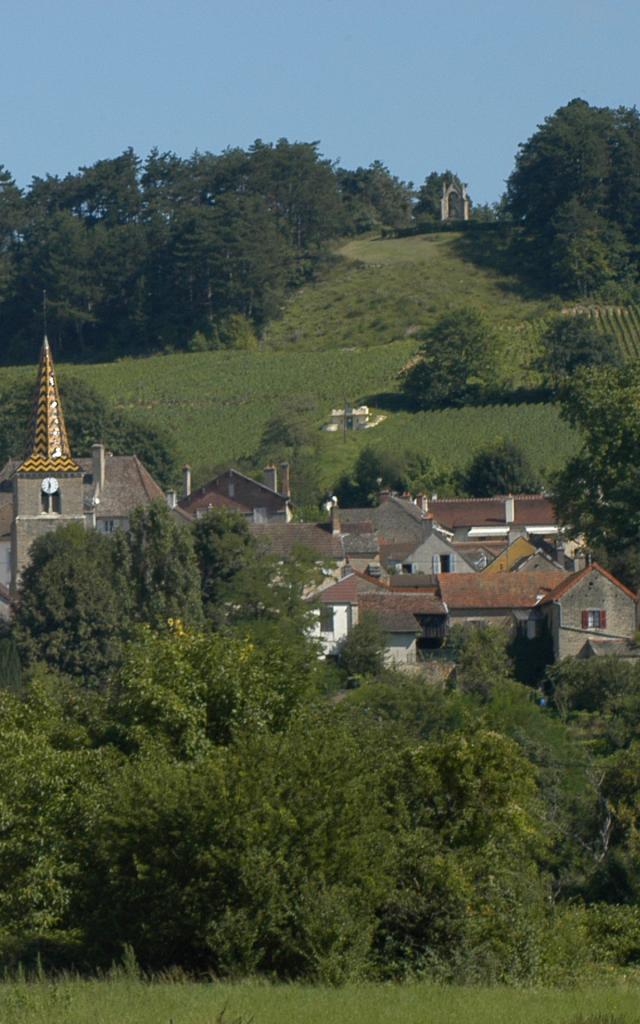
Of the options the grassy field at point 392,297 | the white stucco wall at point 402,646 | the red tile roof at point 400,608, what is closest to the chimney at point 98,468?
the red tile roof at point 400,608

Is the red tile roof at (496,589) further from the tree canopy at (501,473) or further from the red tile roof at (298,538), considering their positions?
the tree canopy at (501,473)

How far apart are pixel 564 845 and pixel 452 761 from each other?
889 cm

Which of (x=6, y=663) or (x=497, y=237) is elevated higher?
(x=497, y=237)

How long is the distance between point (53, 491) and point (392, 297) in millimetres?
59637

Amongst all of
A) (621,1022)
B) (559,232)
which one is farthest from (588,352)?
(621,1022)

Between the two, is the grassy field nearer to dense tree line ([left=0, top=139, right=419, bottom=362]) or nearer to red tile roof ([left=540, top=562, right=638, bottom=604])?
dense tree line ([left=0, top=139, right=419, bottom=362])

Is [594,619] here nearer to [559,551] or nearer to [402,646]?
[402,646]

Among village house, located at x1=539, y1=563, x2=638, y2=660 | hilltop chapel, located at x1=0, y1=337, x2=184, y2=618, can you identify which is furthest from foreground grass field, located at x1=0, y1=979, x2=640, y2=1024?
hilltop chapel, located at x1=0, y1=337, x2=184, y2=618

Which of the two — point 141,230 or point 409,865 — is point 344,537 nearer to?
point 409,865

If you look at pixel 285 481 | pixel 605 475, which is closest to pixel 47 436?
pixel 285 481

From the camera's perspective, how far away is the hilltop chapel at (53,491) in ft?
219

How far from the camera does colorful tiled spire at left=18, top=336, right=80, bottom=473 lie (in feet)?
222

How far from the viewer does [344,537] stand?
73562 mm

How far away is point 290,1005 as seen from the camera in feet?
58.4
